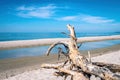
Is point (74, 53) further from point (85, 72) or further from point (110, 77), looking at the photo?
point (110, 77)

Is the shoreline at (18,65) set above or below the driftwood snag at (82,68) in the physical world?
below

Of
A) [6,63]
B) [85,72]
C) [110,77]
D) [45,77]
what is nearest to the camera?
[110,77]

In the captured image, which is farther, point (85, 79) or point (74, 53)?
point (74, 53)

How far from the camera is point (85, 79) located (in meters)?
6.69

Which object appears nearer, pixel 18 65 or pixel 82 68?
pixel 82 68

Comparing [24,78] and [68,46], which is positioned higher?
[68,46]

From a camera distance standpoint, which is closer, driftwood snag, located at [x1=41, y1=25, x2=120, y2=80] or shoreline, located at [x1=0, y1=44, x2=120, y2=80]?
driftwood snag, located at [x1=41, y1=25, x2=120, y2=80]

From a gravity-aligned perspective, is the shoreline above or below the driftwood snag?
below

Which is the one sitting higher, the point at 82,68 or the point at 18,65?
the point at 82,68

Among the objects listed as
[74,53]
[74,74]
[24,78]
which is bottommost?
[24,78]

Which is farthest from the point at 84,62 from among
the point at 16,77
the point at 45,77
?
the point at 16,77

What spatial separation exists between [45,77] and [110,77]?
788 cm

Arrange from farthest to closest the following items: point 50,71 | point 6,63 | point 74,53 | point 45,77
A: point 6,63 → point 50,71 → point 45,77 → point 74,53

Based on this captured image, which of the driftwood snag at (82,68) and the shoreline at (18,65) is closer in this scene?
the driftwood snag at (82,68)
